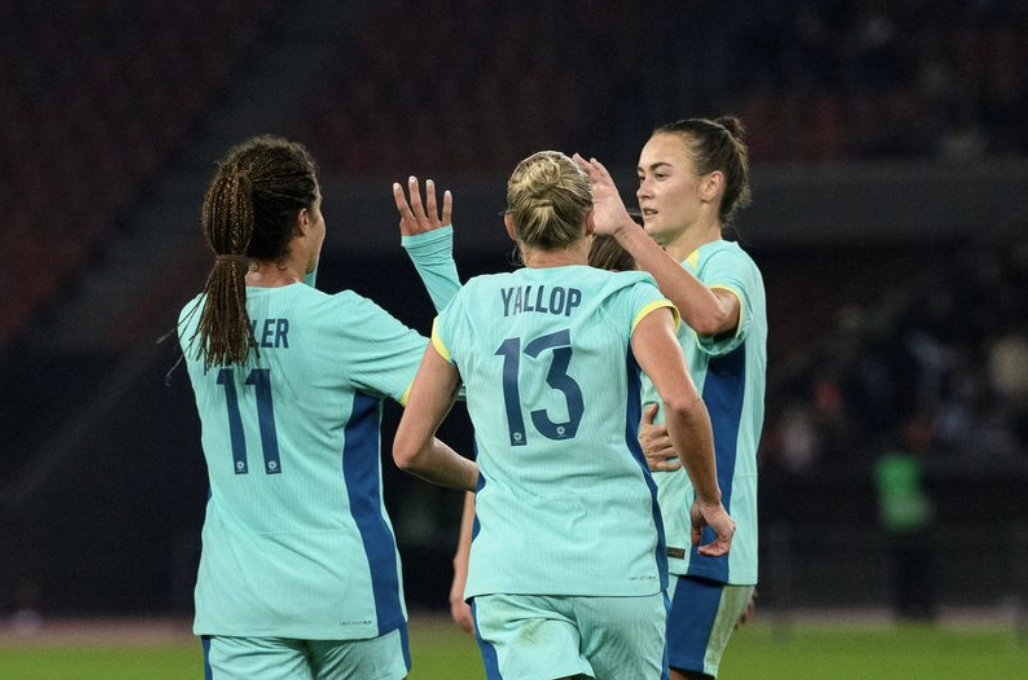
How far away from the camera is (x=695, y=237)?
5.00 meters

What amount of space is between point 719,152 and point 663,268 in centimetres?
66

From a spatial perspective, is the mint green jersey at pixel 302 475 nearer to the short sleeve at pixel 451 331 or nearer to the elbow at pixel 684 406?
the short sleeve at pixel 451 331

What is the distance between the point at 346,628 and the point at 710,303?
3.94 ft

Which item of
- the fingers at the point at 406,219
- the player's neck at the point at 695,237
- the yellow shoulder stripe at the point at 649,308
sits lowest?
the yellow shoulder stripe at the point at 649,308

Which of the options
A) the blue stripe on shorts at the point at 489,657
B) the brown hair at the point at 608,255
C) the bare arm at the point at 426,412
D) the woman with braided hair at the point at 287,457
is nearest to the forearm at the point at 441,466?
the bare arm at the point at 426,412

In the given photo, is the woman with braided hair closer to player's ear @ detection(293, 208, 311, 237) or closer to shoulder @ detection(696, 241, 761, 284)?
player's ear @ detection(293, 208, 311, 237)

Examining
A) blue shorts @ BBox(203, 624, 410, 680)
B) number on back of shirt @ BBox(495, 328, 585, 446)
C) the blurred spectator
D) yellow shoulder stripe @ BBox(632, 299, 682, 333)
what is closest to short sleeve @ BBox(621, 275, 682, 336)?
yellow shoulder stripe @ BBox(632, 299, 682, 333)

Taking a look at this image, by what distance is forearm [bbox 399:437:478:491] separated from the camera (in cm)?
416

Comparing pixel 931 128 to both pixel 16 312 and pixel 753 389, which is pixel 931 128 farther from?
pixel 753 389

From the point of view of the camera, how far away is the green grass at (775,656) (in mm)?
12227

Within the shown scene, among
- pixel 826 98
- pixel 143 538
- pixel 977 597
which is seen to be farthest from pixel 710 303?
pixel 826 98

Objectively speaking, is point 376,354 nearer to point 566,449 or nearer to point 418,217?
point 566,449

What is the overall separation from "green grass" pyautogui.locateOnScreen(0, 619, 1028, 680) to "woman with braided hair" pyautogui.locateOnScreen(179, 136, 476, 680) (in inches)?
307

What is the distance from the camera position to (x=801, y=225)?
57.7 ft
